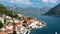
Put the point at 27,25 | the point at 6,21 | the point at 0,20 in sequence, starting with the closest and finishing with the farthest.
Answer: the point at 0,20
the point at 6,21
the point at 27,25

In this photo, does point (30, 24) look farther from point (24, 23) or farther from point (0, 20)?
point (0, 20)

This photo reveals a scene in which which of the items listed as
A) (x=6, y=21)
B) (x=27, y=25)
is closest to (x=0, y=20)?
(x=6, y=21)

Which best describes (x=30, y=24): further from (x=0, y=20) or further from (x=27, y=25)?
(x=0, y=20)

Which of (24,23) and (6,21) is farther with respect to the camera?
(24,23)

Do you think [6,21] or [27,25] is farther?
[27,25]

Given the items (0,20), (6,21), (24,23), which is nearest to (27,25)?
(24,23)

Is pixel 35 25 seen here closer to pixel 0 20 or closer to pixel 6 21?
pixel 6 21

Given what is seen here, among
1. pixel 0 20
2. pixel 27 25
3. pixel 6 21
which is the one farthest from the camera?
pixel 27 25
